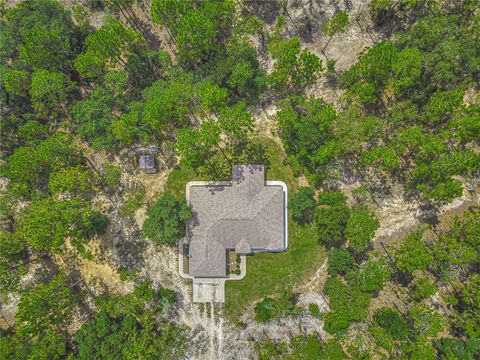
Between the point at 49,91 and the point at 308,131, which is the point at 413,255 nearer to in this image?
the point at 308,131

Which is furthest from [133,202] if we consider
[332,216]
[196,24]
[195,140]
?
[332,216]

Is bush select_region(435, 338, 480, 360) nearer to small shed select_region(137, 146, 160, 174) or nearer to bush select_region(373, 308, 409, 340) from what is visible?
bush select_region(373, 308, 409, 340)

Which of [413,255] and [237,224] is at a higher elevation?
[237,224]

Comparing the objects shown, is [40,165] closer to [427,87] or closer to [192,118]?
[192,118]

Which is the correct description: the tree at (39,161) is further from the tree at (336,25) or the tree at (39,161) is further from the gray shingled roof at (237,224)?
the tree at (336,25)

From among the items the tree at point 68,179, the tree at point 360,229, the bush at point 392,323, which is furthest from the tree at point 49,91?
the bush at point 392,323

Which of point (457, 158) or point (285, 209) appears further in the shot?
point (285, 209)

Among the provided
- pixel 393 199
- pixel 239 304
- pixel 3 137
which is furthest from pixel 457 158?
pixel 3 137

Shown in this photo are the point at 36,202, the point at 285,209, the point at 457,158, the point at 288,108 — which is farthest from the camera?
the point at 285,209
